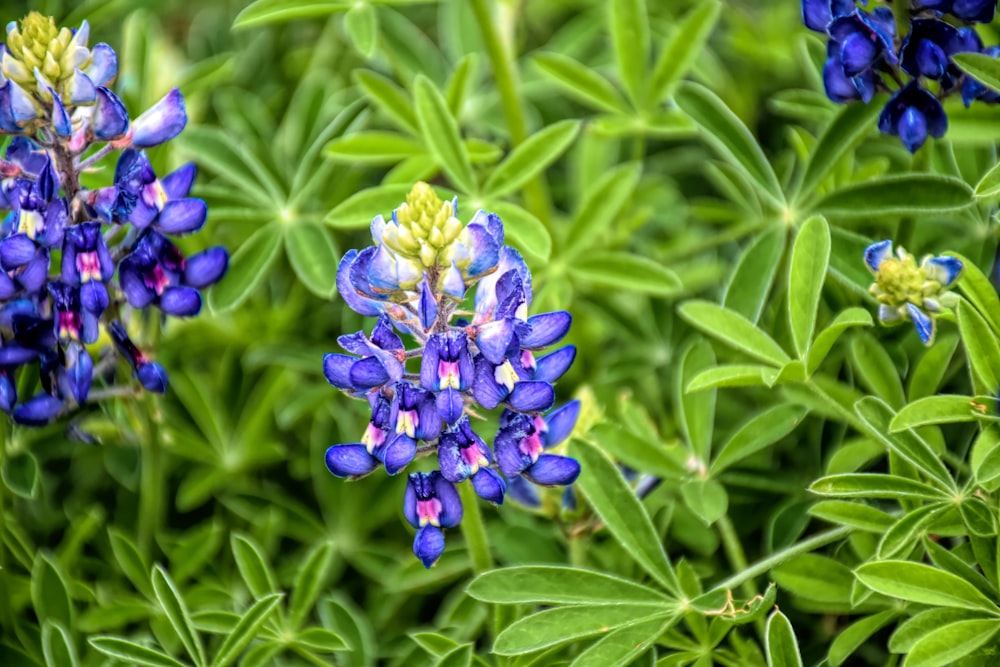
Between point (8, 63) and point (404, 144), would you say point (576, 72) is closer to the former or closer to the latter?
point (404, 144)

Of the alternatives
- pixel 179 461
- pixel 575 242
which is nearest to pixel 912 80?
pixel 575 242

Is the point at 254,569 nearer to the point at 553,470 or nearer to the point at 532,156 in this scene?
the point at 553,470

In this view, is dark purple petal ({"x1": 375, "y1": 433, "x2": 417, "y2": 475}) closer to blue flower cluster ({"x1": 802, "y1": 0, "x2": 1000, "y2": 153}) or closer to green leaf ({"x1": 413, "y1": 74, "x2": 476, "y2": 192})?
green leaf ({"x1": 413, "y1": 74, "x2": 476, "y2": 192})

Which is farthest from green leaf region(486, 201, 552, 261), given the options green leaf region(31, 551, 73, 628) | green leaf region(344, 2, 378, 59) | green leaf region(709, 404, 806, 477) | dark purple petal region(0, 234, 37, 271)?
green leaf region(31, 551, 73, 628)

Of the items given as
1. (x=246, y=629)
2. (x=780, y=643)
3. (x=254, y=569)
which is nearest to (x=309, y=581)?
(x=254, y=569)

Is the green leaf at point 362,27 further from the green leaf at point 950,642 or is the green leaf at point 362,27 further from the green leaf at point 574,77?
the green leaf at point 950,642

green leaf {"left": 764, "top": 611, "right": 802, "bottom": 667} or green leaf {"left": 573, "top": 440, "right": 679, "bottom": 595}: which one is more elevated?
green leaf {"left": 573, "top": 440, "right": 679, "bottom": 595}
